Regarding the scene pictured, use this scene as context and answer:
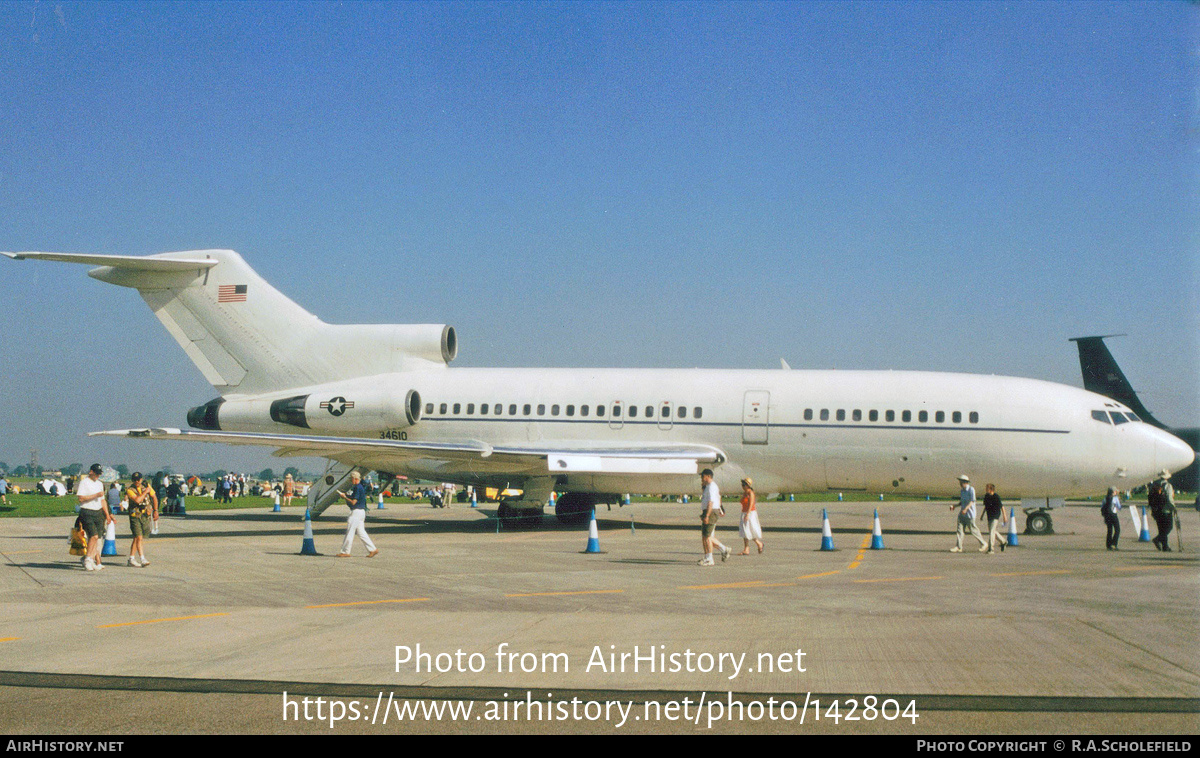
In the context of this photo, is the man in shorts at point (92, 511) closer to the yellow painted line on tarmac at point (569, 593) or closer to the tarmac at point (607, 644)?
the tarmac at point (607, 644)

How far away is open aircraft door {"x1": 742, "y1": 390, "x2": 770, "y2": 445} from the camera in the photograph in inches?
Answer: 970

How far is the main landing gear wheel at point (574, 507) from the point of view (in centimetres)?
2848

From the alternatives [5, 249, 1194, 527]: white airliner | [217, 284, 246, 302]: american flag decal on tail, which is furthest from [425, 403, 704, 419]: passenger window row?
[217, 284, 246, 302]: american flag decal on tail

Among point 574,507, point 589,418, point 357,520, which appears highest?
point 589,418

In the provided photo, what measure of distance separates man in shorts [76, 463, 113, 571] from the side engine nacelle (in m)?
10.7

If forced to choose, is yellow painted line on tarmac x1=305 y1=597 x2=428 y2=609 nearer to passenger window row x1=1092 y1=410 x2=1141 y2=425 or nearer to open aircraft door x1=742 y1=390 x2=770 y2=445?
open aircraft door x1=742 y1=390 x2=770 y2=445

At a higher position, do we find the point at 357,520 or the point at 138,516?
the point at 138,516

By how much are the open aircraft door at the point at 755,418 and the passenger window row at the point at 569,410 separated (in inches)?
44.2

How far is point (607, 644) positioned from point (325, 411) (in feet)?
64.2

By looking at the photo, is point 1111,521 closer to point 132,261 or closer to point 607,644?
point 607,644

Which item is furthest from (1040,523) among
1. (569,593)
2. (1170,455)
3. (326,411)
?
(326,411)

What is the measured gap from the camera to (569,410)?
86.4 ft
